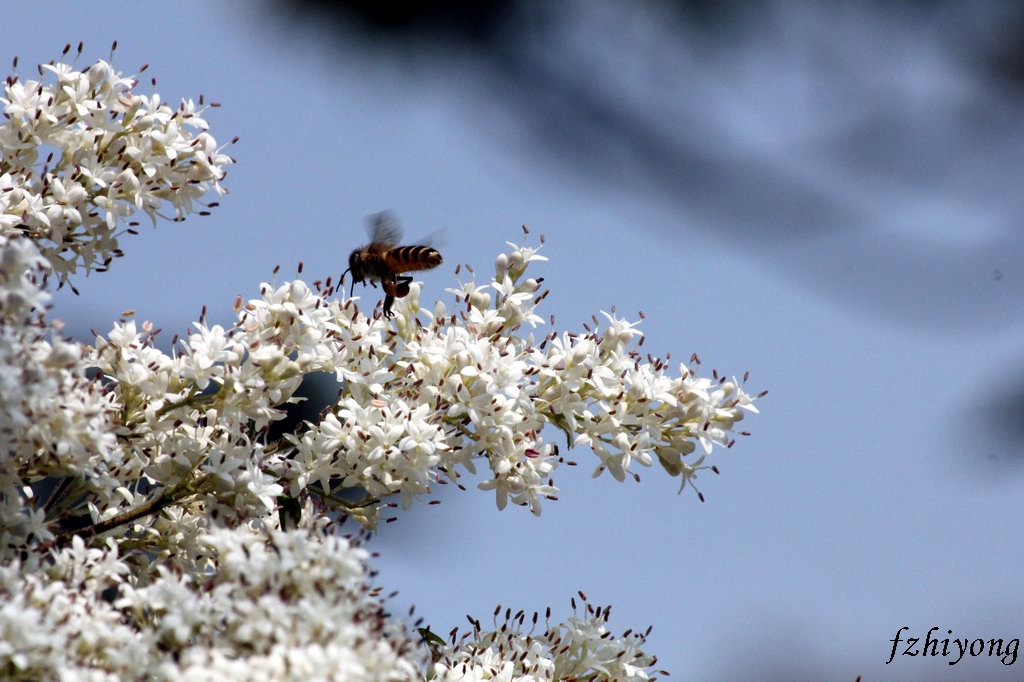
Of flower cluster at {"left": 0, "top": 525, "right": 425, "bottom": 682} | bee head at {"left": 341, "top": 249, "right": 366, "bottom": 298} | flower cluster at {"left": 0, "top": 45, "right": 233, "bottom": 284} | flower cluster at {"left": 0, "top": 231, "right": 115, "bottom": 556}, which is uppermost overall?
bee head at {"left": 341, "top": 249, "right": 366, "bottom": 298}

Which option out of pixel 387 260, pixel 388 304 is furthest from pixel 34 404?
pixel 387 260

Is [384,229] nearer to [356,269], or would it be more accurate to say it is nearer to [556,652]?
[356,269]

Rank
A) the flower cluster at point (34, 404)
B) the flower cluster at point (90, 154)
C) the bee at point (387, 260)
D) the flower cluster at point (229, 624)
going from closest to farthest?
1. the flower cluster at point (229, 624)
2. the flower cluster at point (34, 404)
3. the flower cluster at point (90, 154)
4. the bee at point (387, 260)

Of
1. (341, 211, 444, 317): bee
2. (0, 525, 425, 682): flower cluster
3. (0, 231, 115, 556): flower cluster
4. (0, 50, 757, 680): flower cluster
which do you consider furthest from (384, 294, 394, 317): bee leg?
(0, 525, 425, 682): flower cluster

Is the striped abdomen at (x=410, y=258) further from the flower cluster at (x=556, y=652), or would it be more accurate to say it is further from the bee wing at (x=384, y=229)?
the flower cluster at (x=556, y=652)

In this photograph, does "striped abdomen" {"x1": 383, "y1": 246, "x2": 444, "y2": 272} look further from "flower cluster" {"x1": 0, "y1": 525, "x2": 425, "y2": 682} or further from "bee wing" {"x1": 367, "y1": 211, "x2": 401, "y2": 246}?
"flower cluster" {"x1": 0, "y1": 525, "x2": 425, "y2": 682}

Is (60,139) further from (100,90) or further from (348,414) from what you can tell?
(348,414)

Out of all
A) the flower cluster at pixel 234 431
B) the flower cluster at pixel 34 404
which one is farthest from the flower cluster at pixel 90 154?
the flower cluster at pixel 34 404
